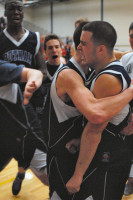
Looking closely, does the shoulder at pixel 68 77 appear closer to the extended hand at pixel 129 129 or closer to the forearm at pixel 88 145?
the forearm at pixel 88 145

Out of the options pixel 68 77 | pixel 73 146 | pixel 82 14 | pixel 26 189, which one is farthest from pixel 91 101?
pixel 82 14

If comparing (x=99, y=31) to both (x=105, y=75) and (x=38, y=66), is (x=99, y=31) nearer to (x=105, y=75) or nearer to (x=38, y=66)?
(x=105, y=75)

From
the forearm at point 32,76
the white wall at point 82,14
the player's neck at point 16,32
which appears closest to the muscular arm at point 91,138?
the forearm at point 32,76

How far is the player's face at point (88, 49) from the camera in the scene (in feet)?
5.31

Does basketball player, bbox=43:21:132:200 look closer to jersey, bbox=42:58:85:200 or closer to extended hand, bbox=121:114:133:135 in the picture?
jersey, bbox=42:58:85:200

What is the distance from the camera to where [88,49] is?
163 centimetres

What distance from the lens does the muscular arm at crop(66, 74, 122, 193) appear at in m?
1.51

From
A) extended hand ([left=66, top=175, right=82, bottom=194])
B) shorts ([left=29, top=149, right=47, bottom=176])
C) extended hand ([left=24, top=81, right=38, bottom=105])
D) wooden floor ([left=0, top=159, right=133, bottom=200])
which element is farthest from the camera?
wooden floor ([left=0, top=159, right=133, bottom=200])

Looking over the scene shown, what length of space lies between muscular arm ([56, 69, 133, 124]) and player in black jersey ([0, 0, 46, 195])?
1.52 m

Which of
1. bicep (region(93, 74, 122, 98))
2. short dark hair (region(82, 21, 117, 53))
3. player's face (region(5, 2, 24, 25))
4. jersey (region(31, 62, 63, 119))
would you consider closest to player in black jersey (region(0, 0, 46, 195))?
player's face (region(5, 2, 24, 25))

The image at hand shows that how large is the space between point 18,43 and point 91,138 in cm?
186

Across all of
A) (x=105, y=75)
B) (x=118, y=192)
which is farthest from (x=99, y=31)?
(x=118, y=192)

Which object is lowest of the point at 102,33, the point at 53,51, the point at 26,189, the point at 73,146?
the point at 26,189

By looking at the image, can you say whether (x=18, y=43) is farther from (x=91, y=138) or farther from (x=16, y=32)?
(x=91, y=138)
